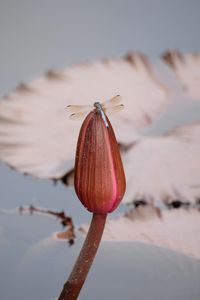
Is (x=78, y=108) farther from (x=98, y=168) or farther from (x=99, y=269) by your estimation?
(x=99, y=269)

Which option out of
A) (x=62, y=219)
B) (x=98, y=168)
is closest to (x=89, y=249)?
(x=98, y=168)

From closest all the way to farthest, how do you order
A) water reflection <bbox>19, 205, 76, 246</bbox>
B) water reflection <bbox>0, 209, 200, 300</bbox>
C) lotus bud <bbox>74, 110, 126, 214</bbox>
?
lotus bud <bbox>74, 110, 126, 214</bbox>
water reflection <bbox>0, 209, 200, 300</bbox>
water reflection <bbox>19, 205, 76, 246</bbox>

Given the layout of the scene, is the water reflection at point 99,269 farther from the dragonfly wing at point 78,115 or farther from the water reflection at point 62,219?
the dragonfly wing at point 78,115

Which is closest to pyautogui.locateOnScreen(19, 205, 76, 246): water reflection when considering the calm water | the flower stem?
the calm water

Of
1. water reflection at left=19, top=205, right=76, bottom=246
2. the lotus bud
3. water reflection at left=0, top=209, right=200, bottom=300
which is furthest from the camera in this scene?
water reflection at left=19, top=205, right=76, bottom=246

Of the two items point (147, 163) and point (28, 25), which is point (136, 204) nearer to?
point (147, 163)

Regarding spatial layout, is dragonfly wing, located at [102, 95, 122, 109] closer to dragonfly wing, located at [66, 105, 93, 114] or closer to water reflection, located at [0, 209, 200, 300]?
dragonfly wing, located at [66, 105, 93, 114]

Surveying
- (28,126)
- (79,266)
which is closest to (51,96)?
(28,126)

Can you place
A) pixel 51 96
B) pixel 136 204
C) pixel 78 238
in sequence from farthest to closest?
pixel 51 96
pixel 136 204
pixel 78 238
